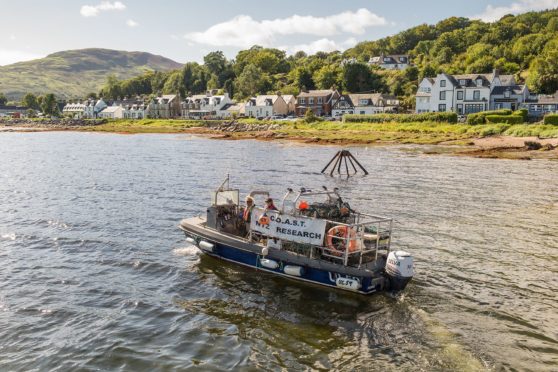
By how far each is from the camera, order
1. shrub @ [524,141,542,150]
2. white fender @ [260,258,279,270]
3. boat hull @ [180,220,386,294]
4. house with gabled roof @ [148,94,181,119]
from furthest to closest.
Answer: house with gabled roof @ [148,94,181,119]
shrub @ [524,141,542,150]
white fender @ [260,258,279,270]
boat hull @ [180,220,386,294]

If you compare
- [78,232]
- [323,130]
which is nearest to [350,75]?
[323,130]

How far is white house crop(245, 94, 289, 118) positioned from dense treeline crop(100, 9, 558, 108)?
18.9 metres

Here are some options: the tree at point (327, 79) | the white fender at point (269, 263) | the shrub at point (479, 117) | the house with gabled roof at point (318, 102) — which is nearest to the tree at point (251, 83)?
the tree at point (327, 79)

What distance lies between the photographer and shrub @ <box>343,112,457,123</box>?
8312 cm

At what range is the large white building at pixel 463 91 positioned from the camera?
95.2m

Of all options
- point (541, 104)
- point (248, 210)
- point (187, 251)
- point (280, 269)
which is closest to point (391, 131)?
point (541, 104)

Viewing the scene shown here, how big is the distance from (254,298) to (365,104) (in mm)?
101935

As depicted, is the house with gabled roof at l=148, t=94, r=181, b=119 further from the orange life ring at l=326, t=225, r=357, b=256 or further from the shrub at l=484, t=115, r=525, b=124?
the orange life ring at l=326, t=225, r=357, b=256

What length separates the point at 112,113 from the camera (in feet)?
557

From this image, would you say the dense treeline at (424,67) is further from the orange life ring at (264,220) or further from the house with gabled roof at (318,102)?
the orange life ring at (264,220)

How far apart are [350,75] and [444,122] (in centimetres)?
5832

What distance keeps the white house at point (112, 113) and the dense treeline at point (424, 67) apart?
26.7 metres

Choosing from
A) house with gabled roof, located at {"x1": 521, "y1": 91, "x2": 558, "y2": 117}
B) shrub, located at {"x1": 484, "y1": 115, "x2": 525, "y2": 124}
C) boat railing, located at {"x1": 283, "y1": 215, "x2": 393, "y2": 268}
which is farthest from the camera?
house with gabled roof, located at {"x1": 521, "y1": 91, "x2": 558, "y2": 117}

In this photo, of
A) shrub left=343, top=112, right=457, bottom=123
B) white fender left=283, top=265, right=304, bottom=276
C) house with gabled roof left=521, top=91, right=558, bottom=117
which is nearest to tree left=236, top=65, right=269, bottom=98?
shrub left=343, top=112, right=457, bottom=123
